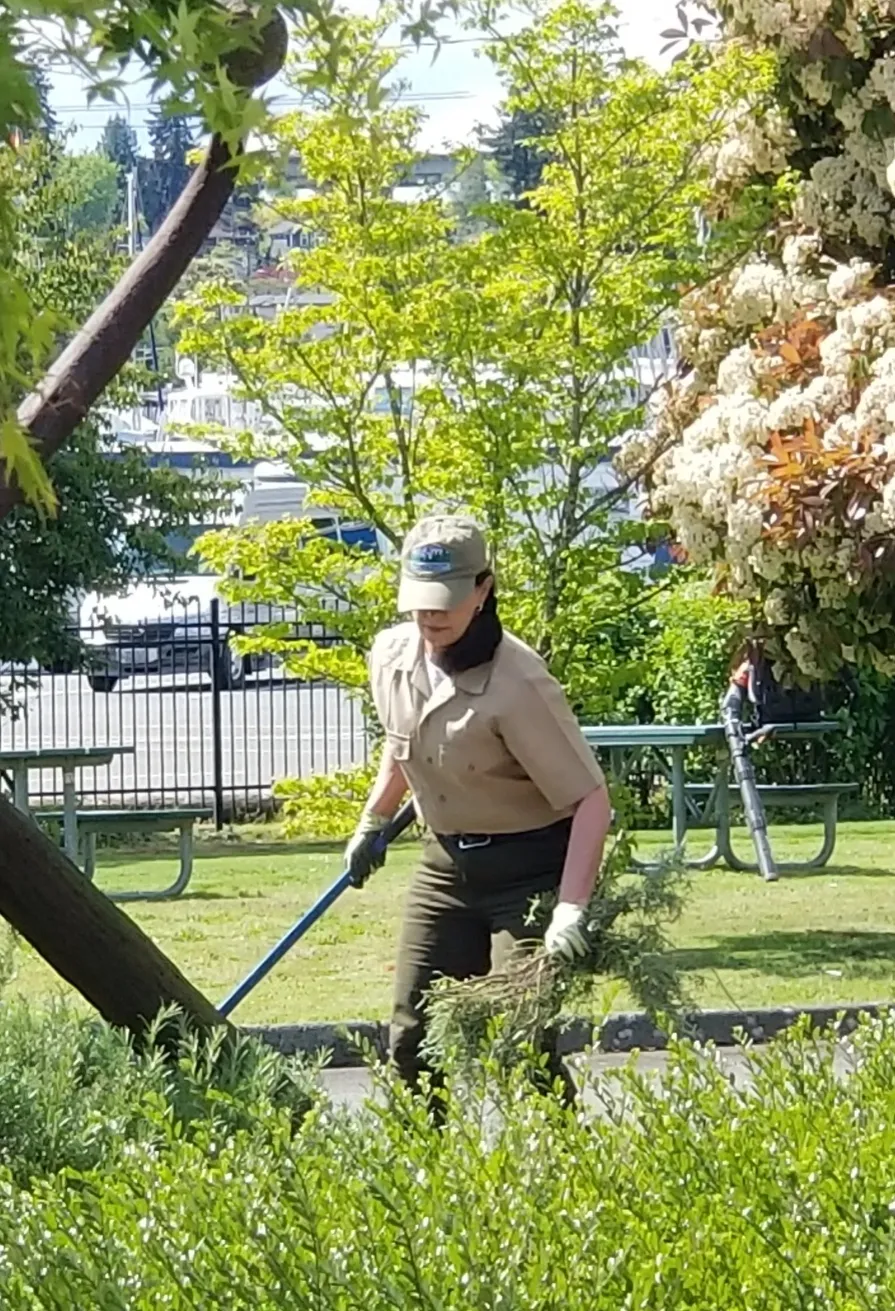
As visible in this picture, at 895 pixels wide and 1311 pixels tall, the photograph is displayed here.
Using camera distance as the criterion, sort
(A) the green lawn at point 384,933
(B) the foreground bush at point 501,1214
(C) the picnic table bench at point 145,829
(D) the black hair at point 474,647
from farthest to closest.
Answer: (C) the picnic table bench at point 145,829
(A) the green lawn at point 384,933
(D) the black hair at point 474,647
(B) the foreground bush at point 501,1214

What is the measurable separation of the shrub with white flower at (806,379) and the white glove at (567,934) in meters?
4.52

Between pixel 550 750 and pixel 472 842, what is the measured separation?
0.34 metres

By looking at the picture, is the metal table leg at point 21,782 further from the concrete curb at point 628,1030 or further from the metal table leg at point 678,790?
the concrete curb at point 628,1030

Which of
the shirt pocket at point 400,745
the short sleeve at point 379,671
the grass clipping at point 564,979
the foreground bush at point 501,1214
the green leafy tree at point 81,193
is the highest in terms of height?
the green leafy tree at point 81,193

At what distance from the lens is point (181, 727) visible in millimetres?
24719

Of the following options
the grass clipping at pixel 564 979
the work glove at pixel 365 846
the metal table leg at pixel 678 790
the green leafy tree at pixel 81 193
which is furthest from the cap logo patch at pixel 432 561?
the green leafy tree at pixel 81 193

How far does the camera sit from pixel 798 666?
1070 centimetres

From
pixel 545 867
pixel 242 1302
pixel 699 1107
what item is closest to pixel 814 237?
pixel 545 867

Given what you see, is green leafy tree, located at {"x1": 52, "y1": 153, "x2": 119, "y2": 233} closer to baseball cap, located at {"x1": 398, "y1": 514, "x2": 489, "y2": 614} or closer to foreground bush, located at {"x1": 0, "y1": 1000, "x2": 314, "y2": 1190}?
baseball cap, located at {"x1": 398, "y1": 514, "x2": 489, "y2": 614}

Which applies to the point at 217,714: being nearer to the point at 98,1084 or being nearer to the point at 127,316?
the point at 127,316

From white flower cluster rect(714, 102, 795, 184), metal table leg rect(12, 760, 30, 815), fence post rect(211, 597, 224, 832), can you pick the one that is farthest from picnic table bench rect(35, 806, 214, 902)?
white flower cluster rect(714, 102, 795, 184)

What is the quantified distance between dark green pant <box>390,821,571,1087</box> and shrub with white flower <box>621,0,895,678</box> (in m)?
4.18

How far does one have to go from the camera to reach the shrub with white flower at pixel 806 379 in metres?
9.54

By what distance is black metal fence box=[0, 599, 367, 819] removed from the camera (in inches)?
715
